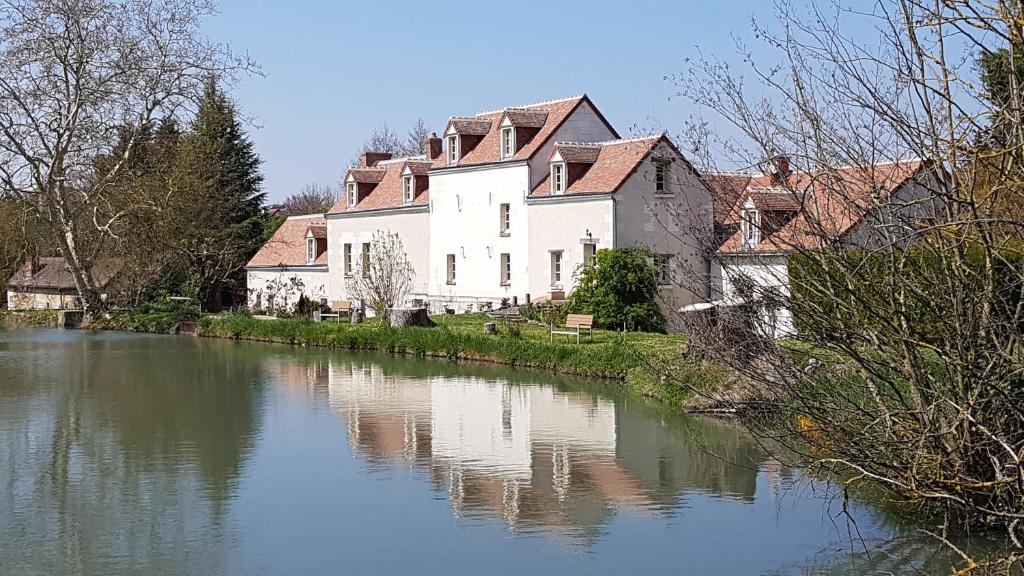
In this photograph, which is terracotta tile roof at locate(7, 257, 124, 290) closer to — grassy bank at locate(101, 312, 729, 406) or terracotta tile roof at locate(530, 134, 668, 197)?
grassy bank at locate(101, 312, 729, 406)

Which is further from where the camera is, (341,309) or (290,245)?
(290,245)

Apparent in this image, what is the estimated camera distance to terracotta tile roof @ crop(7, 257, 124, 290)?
45.8 metres

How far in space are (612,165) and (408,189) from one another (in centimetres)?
1053

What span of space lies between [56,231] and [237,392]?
21567mm

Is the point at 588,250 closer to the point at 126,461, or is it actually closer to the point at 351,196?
the point at 351,196

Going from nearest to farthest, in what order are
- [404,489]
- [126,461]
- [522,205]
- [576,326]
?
[404,489] < [126,461] < [576,326] < [522,205]

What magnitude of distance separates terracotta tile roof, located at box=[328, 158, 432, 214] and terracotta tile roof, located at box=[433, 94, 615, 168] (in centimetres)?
159

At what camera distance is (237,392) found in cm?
2281

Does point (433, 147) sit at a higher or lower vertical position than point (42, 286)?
higher

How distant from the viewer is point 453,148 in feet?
133

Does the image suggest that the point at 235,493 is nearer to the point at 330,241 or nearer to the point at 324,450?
the point at 324,450

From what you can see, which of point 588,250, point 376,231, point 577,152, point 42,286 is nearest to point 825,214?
point 588,250

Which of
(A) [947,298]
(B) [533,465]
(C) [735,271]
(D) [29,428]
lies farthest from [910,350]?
(D) [29,428]

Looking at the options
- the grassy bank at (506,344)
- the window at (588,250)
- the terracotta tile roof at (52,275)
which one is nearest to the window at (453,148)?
the grassy bank at (506,344)
